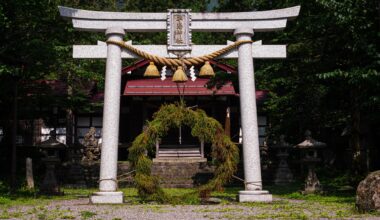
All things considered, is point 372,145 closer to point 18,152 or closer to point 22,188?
point 22,188

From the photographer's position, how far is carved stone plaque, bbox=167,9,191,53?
1203 centimetres

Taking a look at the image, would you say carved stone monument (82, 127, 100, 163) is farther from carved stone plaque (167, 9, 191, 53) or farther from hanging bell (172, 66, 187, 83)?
hanging bell (172, 66, 187, 83)

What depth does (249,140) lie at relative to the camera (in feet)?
37.7

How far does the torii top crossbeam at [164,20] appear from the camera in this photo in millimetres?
11977

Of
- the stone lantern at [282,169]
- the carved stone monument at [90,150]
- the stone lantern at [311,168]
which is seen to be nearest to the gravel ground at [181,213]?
the stone lantern at [311,168]

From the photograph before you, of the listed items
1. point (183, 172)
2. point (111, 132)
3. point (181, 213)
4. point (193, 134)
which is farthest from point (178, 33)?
point (183, 172)

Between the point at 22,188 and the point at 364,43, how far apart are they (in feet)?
43.1

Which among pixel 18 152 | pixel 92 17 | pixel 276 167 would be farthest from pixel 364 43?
pixel 18 152

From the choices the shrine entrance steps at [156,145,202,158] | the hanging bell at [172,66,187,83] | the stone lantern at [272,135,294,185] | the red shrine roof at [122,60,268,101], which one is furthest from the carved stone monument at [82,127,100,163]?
the hanging bell at [172,66,187,83]

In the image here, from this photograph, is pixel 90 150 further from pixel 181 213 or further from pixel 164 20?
pixel 181 213

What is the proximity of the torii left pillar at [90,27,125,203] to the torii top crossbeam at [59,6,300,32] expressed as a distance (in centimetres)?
33

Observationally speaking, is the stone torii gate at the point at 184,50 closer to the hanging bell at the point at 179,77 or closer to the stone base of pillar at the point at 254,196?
the stone base of pillar at the point at 254,196

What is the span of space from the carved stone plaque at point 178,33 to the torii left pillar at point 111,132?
140 cm

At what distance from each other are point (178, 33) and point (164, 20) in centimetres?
56
